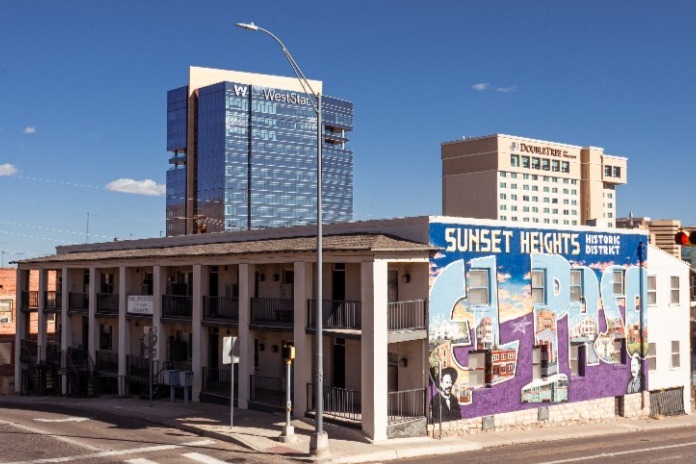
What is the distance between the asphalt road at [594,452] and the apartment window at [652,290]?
735 centimetres

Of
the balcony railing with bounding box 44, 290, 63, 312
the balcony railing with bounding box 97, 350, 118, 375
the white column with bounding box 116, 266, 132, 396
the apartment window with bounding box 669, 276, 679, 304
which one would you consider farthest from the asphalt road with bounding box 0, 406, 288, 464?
the apartment window with bounding box 669, 276, 679, 304

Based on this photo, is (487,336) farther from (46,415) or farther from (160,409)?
(46,415)

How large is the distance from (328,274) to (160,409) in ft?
26.0

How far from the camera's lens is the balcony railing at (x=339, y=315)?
25641mm

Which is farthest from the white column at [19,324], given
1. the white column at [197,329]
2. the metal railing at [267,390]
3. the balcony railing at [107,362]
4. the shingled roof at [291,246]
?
the metal railing at [267,390]

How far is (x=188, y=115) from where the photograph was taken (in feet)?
648

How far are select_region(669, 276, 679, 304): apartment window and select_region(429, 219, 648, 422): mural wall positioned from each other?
2.80 metres

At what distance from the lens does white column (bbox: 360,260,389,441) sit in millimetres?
23875

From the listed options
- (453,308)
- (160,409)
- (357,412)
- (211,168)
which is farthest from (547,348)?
(211,168)

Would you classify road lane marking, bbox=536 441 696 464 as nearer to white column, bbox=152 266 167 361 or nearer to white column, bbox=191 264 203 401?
white column, bbox=191 264 203 401

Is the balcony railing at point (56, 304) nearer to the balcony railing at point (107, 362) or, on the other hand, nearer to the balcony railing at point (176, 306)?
the balcony railing at point (107, 362)

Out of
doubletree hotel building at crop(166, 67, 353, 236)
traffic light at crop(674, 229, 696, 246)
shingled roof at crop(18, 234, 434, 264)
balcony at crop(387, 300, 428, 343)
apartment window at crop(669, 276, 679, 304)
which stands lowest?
balcony at crop(387, 300, 428, 343)

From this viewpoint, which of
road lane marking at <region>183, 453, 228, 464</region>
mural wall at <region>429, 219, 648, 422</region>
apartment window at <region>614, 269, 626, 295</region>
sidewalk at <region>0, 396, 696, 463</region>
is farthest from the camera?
apartment window at <region>614, 269, 626, 295</region>

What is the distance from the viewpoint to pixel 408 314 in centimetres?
2609
